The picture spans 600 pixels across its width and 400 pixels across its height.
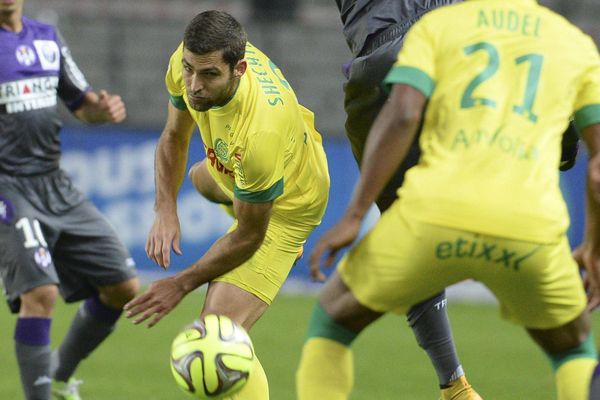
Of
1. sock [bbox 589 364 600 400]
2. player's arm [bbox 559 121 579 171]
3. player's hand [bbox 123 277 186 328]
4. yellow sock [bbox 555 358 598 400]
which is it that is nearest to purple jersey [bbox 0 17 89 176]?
player's hand [bbox 123 277 186 328]

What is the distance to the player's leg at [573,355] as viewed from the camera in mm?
3900

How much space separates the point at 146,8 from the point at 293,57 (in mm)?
2556

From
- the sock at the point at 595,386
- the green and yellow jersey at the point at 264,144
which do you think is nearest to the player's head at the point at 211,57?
the green and yellow jersey at the point at 264,144

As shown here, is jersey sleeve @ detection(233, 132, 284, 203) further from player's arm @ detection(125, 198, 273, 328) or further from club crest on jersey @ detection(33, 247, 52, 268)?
club crest on jersey @ detection(33, 247, 52, 268)

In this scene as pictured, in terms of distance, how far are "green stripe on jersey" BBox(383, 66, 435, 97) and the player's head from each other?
1214 millimetres

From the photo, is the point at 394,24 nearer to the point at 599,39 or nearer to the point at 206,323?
the point at 206,323

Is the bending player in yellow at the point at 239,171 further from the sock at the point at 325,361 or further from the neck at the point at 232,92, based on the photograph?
the sock at the point at 325,361

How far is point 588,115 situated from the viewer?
384 cm

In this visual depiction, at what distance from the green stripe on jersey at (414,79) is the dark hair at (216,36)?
1211 mm

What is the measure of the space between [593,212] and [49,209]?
3297mm

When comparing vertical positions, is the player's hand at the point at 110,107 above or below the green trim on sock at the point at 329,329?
below

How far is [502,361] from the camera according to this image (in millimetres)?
8445

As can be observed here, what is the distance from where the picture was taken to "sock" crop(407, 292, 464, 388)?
5.47 metres

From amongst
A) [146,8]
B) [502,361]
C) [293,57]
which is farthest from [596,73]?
[146,8]
